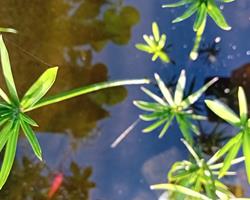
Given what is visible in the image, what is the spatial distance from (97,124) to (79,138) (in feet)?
0.16

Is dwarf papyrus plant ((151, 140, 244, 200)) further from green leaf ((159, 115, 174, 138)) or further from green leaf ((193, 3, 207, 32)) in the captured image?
green leaf ((193, 3, 207, 32))

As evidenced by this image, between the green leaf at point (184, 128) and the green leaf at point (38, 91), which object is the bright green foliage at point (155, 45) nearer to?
the green leaf at point (184, 128)

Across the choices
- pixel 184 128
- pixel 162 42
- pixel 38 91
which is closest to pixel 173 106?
pixel 184 128

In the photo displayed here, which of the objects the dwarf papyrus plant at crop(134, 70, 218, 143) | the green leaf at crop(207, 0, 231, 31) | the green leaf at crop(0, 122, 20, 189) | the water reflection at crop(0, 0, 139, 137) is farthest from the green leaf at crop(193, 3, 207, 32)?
the green leaf at crop(0, 122, 20, 189)

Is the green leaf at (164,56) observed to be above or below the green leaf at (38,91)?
above

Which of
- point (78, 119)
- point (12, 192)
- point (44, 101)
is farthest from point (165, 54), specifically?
point (12, 192)

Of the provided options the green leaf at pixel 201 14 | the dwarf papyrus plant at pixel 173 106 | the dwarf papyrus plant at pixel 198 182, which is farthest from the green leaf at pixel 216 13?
the dwarf papyrus plant at pixel 198 182

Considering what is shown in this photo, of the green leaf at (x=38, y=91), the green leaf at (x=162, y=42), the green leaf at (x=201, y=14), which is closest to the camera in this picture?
the green leaf at (x=38, y=91)

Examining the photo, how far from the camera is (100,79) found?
1005mm

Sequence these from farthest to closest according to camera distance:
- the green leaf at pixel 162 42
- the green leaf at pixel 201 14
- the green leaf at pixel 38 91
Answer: the green leaf at pixel 162 42
the green leaf at pixel 201 14
the green leaf at pixel 38 91

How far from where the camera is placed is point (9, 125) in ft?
2.30

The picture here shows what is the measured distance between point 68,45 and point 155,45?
0.62ft

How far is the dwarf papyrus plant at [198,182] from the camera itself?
0.83m

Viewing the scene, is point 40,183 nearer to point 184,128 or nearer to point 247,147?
point 184,128
